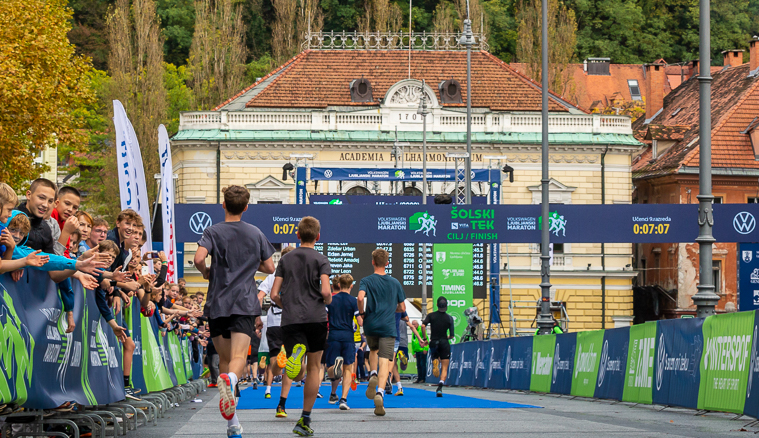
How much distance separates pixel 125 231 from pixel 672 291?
2092 inches

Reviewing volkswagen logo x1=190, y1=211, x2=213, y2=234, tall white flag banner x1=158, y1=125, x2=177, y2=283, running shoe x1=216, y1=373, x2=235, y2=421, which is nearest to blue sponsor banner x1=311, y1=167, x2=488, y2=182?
volkswagen logo x1=190, y1=211, x2=213, y2=234

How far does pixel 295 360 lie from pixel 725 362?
15.0ft

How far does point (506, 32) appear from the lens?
7825cm

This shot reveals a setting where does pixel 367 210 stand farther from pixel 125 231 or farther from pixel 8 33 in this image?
pixel 125 231

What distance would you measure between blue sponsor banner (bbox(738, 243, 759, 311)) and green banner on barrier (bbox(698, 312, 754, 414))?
16.6 metres

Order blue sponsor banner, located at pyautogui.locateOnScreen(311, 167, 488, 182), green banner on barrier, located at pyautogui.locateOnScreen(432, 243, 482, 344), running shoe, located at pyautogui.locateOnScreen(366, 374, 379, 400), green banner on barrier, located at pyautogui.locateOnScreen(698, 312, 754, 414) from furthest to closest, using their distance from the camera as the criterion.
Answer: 1. blue sponsor banner, located at pyautogui.locateOnScreen(311, 167, 488, 182)
2. green banner on barrier, located at pyautogui.locateOnScreen(432, 243, 482, 344)
3. running shoe, located at pyautogui.locateOnScreen(366, 374, 379, 400)
4. green banner on barrier, located at pyautogui.locateOnScreen(698, 312, 754, 414)

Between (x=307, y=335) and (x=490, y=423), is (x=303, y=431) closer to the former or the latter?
(x=307, y=335)

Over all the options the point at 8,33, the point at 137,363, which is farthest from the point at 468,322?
the point at 137,363

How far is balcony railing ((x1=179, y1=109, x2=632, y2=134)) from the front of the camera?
58094mm

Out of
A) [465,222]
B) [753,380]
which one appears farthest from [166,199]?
[753,380]

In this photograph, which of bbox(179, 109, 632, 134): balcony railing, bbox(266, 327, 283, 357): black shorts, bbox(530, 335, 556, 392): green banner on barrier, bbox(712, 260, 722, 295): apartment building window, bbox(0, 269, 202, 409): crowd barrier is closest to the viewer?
bbox(0, 269, 202, 409): crowd barrier

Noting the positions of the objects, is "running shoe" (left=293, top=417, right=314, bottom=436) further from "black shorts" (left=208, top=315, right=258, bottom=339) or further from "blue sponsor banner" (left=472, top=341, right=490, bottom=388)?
"blue sponsor banner" (left=472, top=341, right=490, bottom=388)

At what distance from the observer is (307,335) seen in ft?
35.2

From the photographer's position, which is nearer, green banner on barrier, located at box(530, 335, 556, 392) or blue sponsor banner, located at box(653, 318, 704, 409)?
blue sponsor banner, located at box(653, 318, 704, 409)
